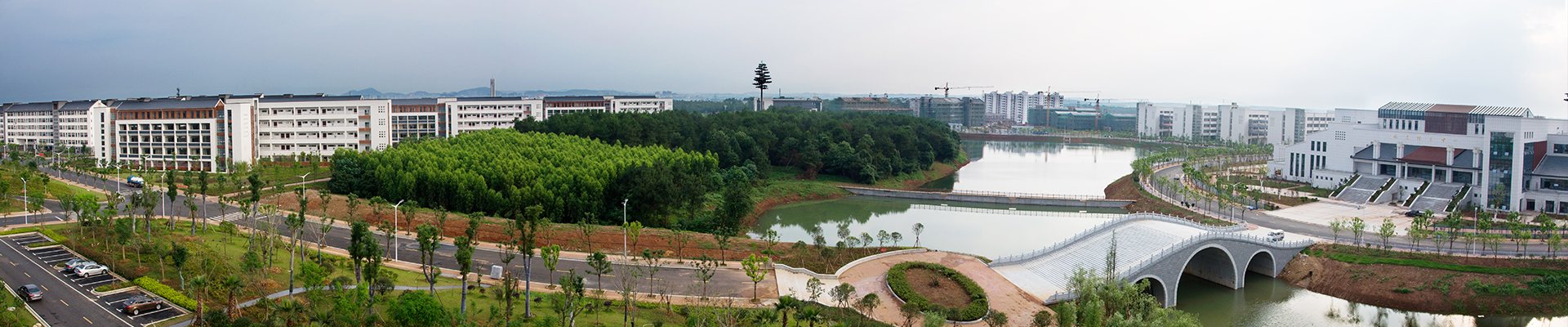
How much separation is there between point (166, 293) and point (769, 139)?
120 ft

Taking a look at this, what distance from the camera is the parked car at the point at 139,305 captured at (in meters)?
16.5

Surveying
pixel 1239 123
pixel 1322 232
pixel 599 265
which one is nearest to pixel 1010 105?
pixel 1239 123

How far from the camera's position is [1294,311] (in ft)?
73.7

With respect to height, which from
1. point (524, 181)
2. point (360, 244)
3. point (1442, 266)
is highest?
point (524, 181)

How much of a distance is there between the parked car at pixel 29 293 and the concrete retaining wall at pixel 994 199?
115 feet

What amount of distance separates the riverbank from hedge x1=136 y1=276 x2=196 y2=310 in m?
26.6

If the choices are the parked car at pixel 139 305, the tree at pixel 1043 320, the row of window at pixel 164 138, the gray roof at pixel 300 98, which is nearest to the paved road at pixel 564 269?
the parked car at pixel 139 305

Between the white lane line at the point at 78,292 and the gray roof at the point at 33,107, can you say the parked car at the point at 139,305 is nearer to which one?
the white lane line at the point at 78,292

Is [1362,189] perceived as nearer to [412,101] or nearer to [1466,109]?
[1466,109]

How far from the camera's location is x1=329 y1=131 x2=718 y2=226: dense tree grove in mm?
31408

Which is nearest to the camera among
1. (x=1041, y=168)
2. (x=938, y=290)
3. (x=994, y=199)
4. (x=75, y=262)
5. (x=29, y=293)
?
(x=29, y=293)

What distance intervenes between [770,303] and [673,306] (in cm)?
213

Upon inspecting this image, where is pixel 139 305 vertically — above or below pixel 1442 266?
above

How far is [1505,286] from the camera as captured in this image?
22.9 metres
